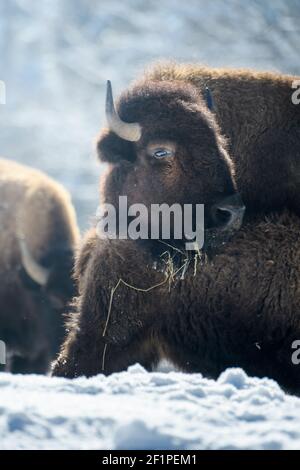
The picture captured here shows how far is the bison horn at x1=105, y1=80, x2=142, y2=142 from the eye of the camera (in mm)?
4242

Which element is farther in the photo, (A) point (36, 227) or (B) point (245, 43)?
(B) point (245, 43)

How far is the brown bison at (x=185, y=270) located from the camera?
413cm

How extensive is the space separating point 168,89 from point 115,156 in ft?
1.53

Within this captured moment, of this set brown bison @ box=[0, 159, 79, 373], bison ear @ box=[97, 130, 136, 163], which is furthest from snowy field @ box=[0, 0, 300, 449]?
bison ear @ box=[97, 130, 136, 163]

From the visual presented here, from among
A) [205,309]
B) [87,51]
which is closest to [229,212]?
[205,309]

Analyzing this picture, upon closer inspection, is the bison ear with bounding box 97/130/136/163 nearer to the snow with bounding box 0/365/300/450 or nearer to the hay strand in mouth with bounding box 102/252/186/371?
the hay strand in mouth with bounding box 102/252/186/371

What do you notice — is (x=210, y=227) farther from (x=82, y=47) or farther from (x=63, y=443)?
(x=82, y=47)

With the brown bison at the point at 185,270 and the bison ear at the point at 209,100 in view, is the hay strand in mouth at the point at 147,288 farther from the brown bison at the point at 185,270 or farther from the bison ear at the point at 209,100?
the bison ear at the point at 209,100

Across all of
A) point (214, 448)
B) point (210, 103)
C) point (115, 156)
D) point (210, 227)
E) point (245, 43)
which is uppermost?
point (245, 43)

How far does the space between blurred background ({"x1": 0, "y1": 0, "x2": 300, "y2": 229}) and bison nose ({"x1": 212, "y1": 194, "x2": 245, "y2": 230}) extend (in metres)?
13.0

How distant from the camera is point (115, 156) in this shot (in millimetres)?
4348

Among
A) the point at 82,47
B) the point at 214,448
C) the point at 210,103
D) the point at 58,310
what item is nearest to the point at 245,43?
the point at 82,47

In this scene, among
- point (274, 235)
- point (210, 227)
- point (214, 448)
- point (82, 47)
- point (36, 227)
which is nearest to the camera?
point (214, 448)

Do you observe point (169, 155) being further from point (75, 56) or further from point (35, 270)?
point (75, 56)
